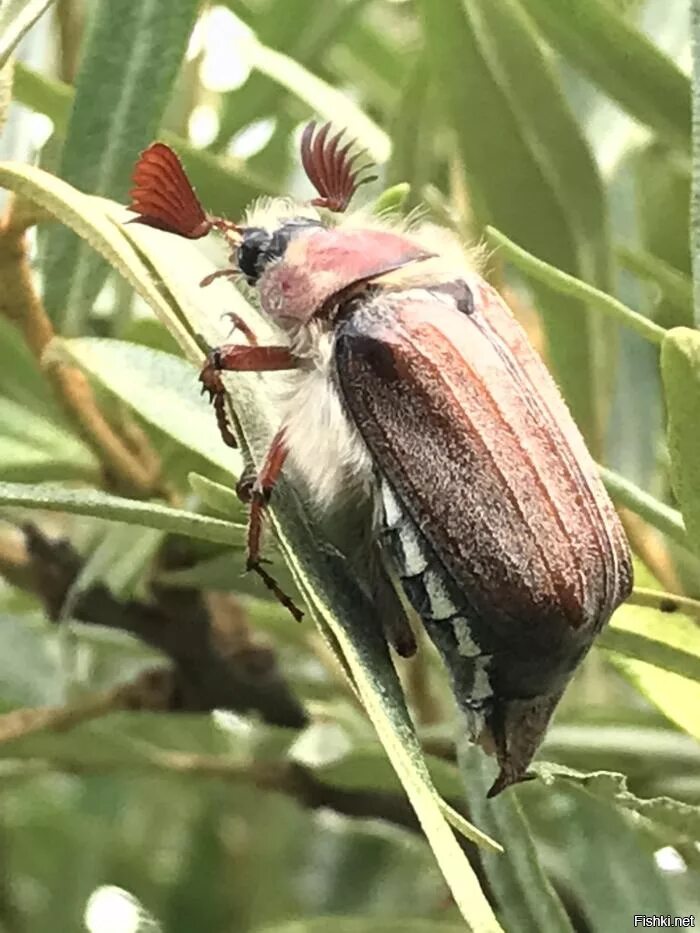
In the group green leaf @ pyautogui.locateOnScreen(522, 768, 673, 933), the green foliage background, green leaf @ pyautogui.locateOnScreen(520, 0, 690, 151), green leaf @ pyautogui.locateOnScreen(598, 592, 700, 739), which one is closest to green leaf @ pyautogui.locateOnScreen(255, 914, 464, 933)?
the green foliage background

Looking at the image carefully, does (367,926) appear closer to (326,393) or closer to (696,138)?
(326,393)

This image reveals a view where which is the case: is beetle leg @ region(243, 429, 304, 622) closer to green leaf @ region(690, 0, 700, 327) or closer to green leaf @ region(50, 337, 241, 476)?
green leaf @ region(50, 337, 241, 476)

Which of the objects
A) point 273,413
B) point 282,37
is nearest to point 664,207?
point 282,37

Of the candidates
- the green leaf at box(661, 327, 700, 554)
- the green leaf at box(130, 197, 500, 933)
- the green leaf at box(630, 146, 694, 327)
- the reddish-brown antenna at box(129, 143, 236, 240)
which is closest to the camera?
the green leaf at box(130, 197, 500, 933)

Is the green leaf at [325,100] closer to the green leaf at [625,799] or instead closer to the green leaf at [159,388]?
the green leaf at [159,388]

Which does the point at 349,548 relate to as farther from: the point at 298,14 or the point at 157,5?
the point at 298,14

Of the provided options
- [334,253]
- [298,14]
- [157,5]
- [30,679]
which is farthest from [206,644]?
[298,14]
